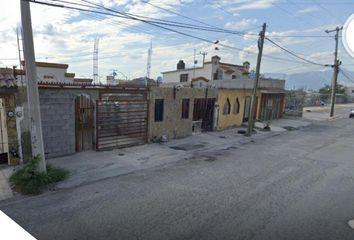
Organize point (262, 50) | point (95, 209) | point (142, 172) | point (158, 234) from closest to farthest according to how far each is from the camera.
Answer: point (158, 234) → point (95, 209) → point (142, 172) → point (262, 50)

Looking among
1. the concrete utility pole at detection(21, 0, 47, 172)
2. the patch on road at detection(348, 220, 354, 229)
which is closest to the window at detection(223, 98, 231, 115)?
the patch on road at detection(348, 220, 354, 229)

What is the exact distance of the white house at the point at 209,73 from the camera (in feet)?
111

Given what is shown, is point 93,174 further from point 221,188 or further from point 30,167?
point 221,188

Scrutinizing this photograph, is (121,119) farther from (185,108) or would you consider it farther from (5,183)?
(5,183)

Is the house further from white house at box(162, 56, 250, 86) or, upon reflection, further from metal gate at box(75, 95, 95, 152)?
metal gate at box(75, 95, 95, 152)

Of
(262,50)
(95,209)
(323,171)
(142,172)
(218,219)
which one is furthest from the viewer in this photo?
(262,50)

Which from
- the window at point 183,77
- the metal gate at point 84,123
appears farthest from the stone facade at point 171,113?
the window at point 183,77

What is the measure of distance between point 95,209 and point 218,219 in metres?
2.60

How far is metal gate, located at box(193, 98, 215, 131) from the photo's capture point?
14.9 meters

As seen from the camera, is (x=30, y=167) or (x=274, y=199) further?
(x=30, y=167)

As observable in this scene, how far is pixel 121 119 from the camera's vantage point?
10922 mm

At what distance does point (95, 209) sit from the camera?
5520 mm

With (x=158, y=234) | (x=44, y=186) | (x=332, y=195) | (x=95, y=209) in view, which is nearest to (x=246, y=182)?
(x=332, y=195)

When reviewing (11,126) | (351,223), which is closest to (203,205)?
(351,223)
